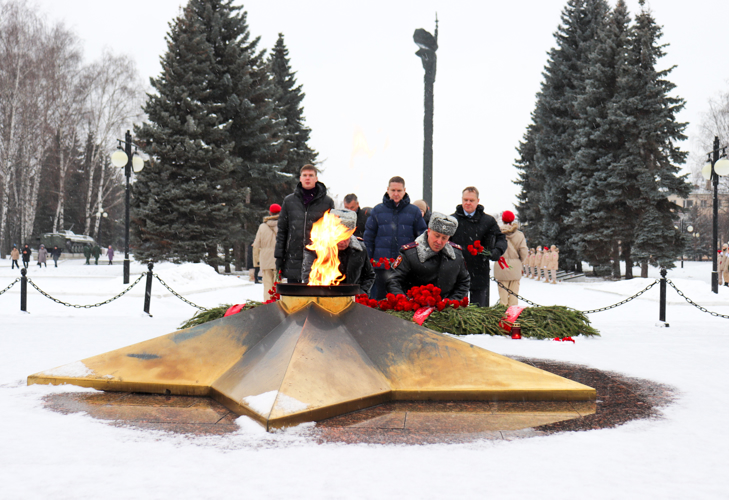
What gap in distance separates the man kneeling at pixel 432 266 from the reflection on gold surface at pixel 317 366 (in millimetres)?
1451

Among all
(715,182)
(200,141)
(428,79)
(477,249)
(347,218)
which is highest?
(428,79)

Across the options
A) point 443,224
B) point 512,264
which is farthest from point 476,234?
point 512,264

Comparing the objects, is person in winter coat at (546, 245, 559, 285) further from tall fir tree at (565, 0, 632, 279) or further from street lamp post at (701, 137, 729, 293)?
street lamp post at (701, 137, 729, 293)

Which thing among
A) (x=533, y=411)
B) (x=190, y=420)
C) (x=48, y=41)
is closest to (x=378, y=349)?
(x=533, y=411)

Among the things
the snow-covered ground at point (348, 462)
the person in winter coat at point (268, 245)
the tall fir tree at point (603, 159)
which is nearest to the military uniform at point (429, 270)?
the snow-covered ground at point (348, 462)

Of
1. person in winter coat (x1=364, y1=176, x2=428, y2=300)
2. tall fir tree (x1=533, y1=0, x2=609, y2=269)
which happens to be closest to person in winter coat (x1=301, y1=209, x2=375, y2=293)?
person in winter coat (x1=364, y1=176, x2=428, y2=300)

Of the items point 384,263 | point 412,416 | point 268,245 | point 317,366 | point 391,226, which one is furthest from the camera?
point 268,245

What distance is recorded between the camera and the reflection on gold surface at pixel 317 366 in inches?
147

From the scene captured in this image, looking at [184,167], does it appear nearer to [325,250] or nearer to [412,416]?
[325,250]

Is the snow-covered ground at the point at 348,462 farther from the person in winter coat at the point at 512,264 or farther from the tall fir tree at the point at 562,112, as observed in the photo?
the tall fir tree at the point at 562,112

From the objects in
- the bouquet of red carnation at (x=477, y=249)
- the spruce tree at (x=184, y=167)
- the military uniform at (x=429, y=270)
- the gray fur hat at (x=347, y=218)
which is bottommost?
the military uniform at (x=429, y=270)

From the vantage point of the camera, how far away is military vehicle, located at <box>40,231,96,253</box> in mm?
36781

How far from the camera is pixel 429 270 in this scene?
609 cm

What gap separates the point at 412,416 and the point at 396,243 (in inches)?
137
